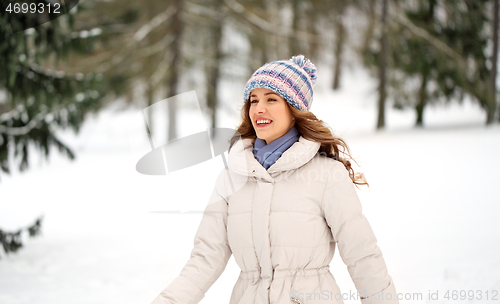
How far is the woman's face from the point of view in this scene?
1873mm

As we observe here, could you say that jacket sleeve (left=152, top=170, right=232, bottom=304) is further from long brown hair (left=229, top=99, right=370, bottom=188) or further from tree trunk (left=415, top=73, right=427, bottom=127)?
tree trunk (left=415, top=73, right=427, bottom=127)

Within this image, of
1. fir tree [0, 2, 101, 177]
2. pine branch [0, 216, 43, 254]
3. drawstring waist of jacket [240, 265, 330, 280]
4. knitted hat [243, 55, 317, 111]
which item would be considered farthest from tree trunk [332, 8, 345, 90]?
drawstring waist of jacket [240, 265, 330, 280]

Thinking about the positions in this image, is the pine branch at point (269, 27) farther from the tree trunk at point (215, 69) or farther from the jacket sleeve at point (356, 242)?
the jacket sleeve at point (356, 242)

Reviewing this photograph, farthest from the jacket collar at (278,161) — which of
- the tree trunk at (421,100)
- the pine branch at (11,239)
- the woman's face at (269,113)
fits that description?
the tree trunk at (421,100)

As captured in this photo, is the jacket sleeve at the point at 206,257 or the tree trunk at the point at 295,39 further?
the tree trunk at the point at 295,39

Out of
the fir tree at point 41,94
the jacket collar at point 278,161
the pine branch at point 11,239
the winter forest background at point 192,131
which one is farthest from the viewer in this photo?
the pine branch at point 11,239

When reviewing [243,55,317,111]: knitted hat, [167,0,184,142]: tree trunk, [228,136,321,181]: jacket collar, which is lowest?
[228,136,321,181]: jacket collar

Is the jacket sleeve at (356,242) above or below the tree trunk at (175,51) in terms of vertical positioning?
below

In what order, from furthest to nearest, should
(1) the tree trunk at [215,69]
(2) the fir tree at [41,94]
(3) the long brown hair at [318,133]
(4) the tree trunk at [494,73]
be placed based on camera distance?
(1) the tree trunk at [215,69], (4) the tree trunk at [494,73], (2) the fir tree at [41,94], (3) the long brown hair at [318,133]

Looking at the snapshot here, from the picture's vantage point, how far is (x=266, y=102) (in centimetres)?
189

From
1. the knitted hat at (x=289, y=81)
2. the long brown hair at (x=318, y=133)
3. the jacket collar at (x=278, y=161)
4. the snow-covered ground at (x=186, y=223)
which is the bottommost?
the snow-covered ground at (x=186, y=223)

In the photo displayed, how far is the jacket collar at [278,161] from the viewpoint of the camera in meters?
1.78

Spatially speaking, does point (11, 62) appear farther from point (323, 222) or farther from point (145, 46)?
point (145, 46)

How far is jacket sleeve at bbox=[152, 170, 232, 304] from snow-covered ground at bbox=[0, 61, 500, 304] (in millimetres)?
209
